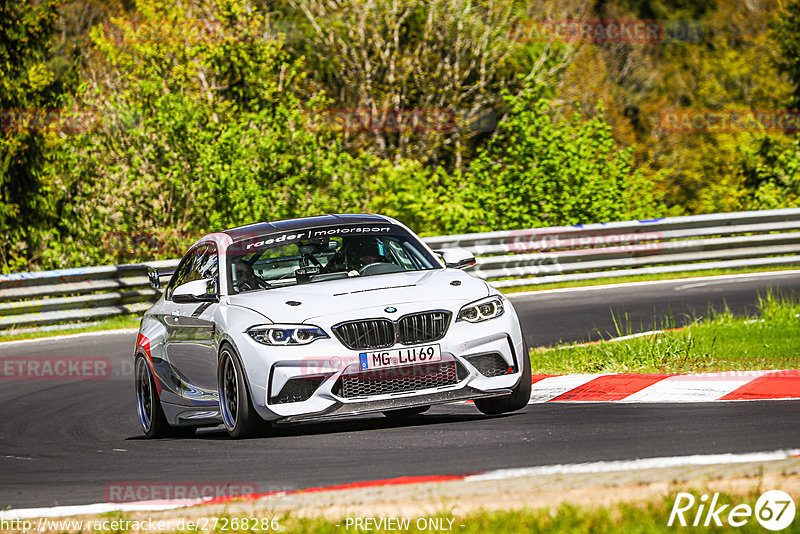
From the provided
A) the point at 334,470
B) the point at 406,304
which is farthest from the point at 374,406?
the point at 334,470

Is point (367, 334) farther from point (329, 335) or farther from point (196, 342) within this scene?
point (196, 342)

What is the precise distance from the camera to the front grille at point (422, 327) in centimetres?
771

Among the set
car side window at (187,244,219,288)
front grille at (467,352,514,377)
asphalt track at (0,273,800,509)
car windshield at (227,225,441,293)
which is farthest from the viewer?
car side window at (187,244,219,288)

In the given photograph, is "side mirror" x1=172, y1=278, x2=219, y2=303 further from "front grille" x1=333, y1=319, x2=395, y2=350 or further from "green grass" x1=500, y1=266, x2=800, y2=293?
"green grass" x1=500, y1=266, x2=800, y2=293

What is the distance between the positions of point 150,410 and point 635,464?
461 cm

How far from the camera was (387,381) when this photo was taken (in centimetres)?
765

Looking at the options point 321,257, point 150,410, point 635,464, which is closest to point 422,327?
point 321,257

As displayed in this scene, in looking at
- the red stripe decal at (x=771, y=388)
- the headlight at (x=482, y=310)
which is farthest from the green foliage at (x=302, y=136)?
the red stripe decal at (x=771, y=388)

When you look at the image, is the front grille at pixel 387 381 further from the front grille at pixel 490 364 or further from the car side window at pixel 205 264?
the car side window at pixel 205 264

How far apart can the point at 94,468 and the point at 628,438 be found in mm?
3149

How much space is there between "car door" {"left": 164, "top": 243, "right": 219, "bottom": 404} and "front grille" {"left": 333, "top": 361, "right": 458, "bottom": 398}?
108 centimetres

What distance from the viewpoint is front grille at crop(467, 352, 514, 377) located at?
25.8 ft

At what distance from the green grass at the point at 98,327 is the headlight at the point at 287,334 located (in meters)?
9.97

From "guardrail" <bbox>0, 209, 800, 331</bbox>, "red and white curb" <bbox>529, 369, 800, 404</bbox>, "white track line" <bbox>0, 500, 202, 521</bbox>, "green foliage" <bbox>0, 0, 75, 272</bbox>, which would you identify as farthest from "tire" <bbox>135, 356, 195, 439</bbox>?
"green foliage" <bbox>0, 0, 75, 272</bbox>
